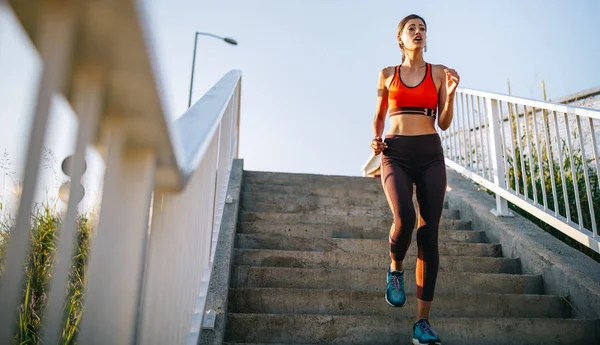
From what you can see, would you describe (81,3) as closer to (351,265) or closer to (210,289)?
(210,289)

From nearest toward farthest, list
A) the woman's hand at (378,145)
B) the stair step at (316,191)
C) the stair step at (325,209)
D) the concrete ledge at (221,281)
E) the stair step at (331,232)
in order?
1. the concrete ledge at (221,281)
2. the woman's hand at (378,145)
3. the stair step at (331,232)
4. the stair step at (325,209)
5. the stair step at (316,191)

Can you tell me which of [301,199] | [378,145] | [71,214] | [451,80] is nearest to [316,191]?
[301,199]

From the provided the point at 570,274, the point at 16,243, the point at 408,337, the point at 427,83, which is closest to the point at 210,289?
the point at 408,337

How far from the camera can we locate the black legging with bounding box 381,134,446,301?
2.04 meters

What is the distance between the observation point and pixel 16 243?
45 centimetres

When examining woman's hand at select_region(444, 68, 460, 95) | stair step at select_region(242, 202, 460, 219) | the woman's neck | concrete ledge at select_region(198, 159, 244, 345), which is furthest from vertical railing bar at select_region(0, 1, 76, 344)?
stair step at select_region(242, 202, 460, 219)

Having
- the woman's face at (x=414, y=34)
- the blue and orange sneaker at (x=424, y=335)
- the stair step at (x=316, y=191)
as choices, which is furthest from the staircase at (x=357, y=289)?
the woman's face at (x=414, y=34)

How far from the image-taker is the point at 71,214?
56 cm

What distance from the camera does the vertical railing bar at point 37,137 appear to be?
43 centimetres

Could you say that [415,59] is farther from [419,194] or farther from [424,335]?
[424,335]

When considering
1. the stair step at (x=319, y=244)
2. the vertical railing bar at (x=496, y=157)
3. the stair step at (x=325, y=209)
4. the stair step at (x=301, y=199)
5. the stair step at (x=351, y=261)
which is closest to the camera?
the stair step at (x=351, y=261)

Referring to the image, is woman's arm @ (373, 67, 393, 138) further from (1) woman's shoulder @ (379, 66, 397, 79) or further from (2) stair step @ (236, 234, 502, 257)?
(2) stair step @ (236, 234, 502, 257)

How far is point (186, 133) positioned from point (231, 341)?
57.9 inches

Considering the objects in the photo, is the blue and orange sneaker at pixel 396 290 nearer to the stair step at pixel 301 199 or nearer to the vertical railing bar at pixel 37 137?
the vertical railing bar at pixel 37 137
